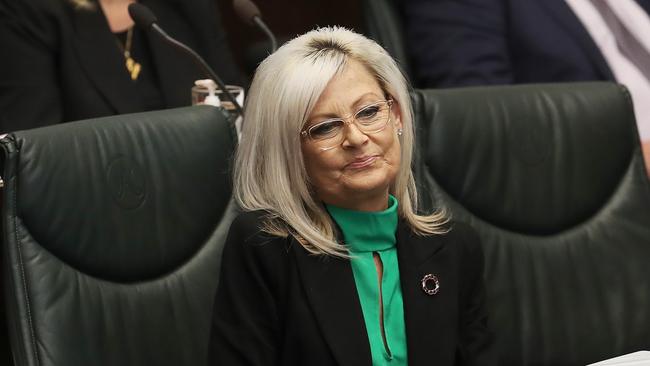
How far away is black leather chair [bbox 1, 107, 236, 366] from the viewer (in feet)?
4.50

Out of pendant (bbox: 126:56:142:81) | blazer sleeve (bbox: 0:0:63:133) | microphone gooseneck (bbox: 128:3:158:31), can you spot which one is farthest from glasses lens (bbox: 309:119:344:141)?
pendant (bbox: 126:56:142:81)

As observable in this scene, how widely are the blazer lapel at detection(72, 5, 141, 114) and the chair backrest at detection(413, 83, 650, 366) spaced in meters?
0.80

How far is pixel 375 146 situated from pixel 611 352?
0.64 metres

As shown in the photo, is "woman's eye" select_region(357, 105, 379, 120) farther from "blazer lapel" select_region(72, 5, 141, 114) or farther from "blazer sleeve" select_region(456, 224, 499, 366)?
"blazer lapel" select_region(72, 5, 141, 114)

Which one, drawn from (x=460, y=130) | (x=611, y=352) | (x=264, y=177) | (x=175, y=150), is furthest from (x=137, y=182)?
(x=611, y=352)

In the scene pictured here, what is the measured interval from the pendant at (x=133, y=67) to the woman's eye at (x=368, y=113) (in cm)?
112

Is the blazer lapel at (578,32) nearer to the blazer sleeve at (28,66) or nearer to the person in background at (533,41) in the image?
the person in background at (533,41)

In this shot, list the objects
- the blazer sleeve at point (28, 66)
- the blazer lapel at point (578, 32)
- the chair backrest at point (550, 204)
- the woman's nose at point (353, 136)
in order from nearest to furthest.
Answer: the woman's nose at point (353, 136) → the chair backrest at point (550, 204) → the blazer sleeve at point (28, 66) → the blazer lapel at point (578, 32)

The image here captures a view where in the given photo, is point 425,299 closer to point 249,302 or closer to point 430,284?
point 430,284

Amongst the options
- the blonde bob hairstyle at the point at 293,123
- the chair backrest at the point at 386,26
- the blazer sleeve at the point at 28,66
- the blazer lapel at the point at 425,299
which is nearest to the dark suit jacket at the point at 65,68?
the blazer sleeve at the point at 28,66

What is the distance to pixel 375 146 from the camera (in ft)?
4.20

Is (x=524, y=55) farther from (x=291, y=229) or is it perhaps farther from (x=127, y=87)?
(x=291, y=229)

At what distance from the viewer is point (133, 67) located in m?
2.32

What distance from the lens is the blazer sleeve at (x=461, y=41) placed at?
228cm
